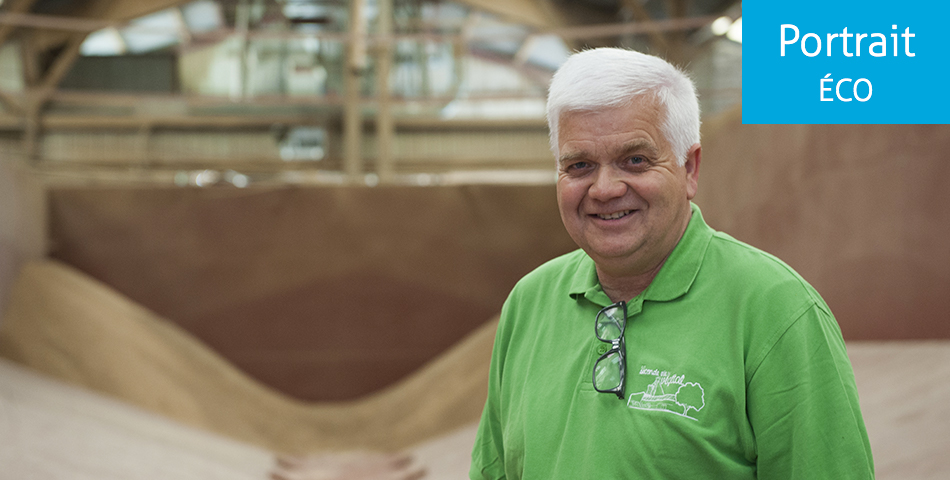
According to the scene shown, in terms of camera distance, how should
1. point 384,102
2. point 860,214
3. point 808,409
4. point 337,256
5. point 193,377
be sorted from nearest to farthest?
point 808,409, point 860,214, point 193,377, point 337,256, point 384,102

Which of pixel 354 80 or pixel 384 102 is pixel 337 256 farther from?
pixel 354 80

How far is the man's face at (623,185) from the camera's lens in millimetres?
1214

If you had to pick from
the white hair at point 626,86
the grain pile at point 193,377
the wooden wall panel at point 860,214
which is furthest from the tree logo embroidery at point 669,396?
the grain pile at point 193,377

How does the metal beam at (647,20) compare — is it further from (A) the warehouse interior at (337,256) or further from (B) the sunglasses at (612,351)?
(B) the sunglasses at (612,351)

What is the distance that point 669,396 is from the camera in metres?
1.15

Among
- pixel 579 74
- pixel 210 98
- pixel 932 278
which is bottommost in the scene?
pixel 932 278

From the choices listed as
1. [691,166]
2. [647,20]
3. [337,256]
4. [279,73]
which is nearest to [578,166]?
[691,166]

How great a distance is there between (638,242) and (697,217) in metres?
0.14

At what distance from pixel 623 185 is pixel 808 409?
40cm

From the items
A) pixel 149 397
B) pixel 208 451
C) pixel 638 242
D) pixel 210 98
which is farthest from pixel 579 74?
pixel 210 98

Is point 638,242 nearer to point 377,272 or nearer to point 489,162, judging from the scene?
point 377,272

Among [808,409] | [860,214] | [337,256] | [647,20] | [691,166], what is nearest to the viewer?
[808,409]

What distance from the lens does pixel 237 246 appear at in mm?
7316

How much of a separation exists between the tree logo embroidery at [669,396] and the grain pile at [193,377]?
16.0ft
